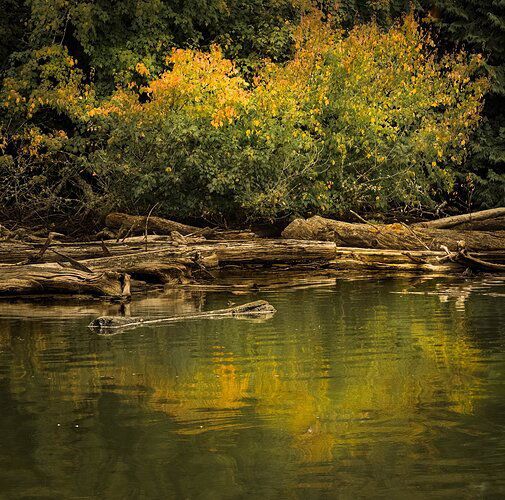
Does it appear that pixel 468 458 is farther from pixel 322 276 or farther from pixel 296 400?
pixel 322 276

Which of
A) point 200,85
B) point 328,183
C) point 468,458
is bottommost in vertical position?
point 468,458

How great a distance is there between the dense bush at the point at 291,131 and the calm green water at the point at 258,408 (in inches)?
424

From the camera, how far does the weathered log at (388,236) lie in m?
23.5

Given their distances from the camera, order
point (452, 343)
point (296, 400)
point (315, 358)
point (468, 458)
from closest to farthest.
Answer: point (468, 458), point (296, 400), point (315, 358), point (452, 343)

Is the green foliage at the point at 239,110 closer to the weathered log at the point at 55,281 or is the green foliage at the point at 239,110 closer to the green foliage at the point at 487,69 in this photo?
the green foliage at the point at 487,69

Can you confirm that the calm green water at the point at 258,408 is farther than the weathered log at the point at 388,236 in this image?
No

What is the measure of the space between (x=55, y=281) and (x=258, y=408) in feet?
30.0

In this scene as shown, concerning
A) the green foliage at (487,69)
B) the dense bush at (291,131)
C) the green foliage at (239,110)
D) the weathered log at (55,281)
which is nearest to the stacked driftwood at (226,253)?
the weathered log at (55,281)

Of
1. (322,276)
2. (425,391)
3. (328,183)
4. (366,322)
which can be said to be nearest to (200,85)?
(328,183)

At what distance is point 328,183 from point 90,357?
1606 centimetres

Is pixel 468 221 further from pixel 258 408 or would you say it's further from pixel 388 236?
pixel 258 408

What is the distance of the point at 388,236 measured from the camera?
23500 millimetres

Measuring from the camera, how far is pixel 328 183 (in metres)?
27.0

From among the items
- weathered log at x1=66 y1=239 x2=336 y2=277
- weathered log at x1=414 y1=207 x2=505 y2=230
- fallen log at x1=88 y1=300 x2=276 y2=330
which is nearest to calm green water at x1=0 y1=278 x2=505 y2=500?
fallen log at x1=88 y1=300 x2=276 y2=330
